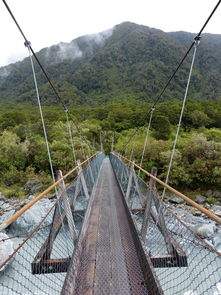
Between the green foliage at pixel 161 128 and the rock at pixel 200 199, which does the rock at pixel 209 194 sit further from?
the green foliage at pixel 161 128

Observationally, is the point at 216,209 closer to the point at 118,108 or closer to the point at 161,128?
the point at 161,128

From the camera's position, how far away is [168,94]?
4641 cm

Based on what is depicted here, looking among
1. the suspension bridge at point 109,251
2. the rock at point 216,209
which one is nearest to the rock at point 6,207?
the suspension bridge at point 109,251

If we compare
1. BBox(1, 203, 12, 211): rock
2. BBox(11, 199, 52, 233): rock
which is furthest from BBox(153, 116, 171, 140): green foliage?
BBox(11, 199, 52, 233): rock

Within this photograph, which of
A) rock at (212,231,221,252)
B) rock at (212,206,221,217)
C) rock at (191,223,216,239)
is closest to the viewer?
rock at (212,231,221,252)

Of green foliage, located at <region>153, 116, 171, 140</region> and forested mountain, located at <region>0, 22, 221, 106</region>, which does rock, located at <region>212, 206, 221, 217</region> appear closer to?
green foliage, located at <region>153, 116, 171, 140</region>

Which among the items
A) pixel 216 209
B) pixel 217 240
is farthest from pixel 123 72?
pixel 217 240

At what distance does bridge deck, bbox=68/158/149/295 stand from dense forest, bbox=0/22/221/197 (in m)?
5.26

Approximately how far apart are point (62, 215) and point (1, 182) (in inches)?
383

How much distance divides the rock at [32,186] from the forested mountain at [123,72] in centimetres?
3413

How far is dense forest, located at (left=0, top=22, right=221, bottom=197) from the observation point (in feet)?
31.2

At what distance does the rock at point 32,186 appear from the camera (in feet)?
29.4

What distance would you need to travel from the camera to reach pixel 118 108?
3127 cm

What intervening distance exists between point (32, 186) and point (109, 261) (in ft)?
27.4
